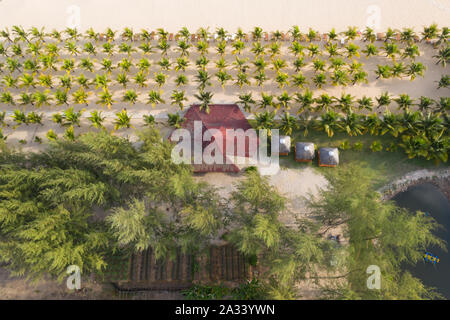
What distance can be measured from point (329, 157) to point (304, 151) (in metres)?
1.70

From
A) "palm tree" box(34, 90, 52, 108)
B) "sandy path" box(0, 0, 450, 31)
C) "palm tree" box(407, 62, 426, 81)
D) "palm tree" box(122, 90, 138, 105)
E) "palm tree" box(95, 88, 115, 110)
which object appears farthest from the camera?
"sandy path" box(0, 0, 450, 31)

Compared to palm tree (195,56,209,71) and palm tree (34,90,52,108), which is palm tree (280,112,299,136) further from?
palm tree (34,90,52,108)

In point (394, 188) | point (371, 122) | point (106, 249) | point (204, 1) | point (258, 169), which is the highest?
point (204, 1)

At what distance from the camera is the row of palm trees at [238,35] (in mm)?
22527

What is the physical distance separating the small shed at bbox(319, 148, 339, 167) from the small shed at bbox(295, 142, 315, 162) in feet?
2.07

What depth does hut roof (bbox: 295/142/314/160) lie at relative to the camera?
60.8 ft

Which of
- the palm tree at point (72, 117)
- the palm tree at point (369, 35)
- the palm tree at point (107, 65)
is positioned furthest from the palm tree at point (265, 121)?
the palm tree at point (72, 117)

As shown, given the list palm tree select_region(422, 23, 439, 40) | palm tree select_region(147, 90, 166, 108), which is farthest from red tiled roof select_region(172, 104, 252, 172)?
palm tree select_region(422, 23, 439, 40)

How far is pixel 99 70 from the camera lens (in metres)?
23.2

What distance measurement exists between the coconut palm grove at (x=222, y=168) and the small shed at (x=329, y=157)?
0.09 meters
